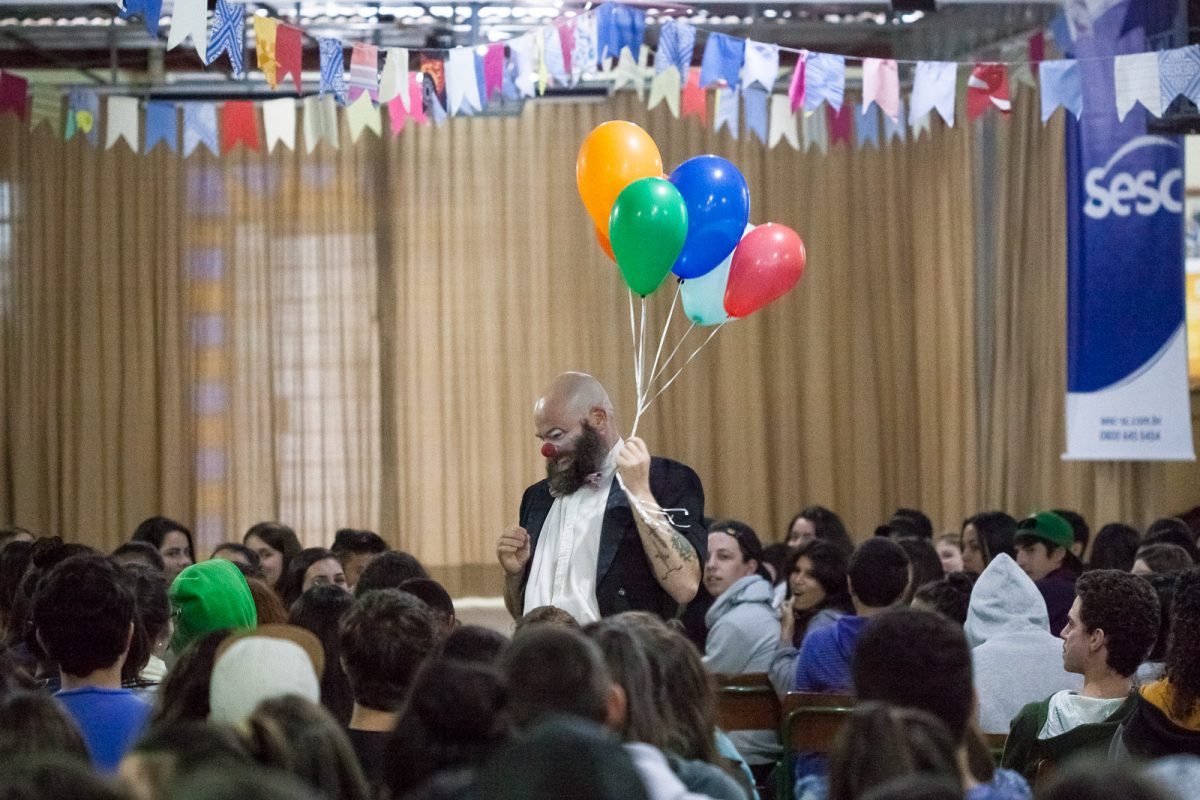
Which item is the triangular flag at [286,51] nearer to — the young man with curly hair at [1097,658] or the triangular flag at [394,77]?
the triangular flag at [394,77]

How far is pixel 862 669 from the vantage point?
2299mm

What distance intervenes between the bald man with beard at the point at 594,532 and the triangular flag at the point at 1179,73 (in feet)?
10.7

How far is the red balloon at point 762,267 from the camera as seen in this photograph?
4734mm

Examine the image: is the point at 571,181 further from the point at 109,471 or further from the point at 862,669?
the point at 862,669

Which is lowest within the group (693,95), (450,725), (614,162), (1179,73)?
(450,725)

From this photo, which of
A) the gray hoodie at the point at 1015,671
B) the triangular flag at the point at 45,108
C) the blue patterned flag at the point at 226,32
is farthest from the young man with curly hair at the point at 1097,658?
the triangular flag at the point at 45,108

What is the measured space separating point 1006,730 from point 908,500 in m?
5.98

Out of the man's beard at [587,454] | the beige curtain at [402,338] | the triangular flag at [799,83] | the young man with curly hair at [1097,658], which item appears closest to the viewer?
the young man with curly hair at [1097,658]

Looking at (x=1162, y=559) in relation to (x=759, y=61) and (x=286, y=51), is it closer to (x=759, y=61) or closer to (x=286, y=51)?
(x=759, y=61)

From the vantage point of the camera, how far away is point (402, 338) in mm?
9875

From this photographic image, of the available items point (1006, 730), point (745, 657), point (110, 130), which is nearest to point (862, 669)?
point (1006, 730)

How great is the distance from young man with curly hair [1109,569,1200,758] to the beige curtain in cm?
668

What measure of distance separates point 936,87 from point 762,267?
2655 mm

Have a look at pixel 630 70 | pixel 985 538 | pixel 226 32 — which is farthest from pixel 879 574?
pixel 630 70
